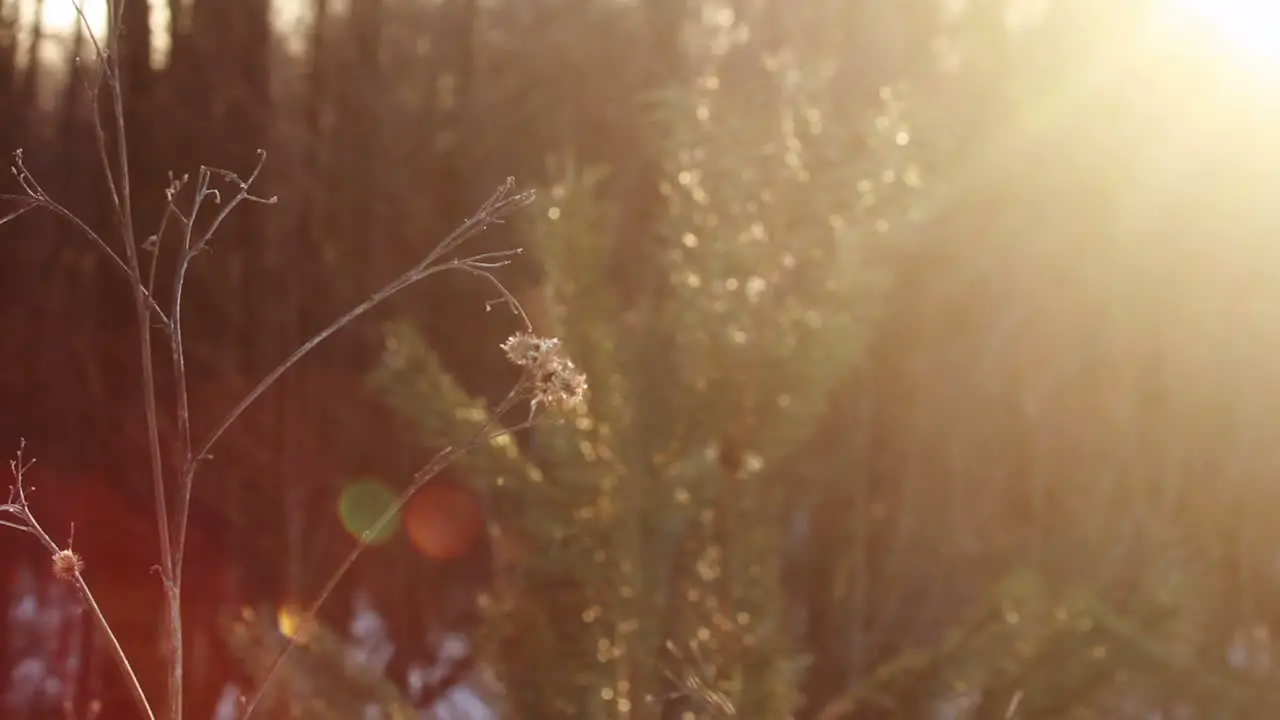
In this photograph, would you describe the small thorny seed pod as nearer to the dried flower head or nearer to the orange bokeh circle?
the dried flower head

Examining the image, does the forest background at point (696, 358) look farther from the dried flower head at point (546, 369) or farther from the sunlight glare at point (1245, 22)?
the dried flower head at point (546, 369)

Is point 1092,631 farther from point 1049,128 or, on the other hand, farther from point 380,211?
point 380,211

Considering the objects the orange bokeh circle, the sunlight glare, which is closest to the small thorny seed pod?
the orange bokeh circle

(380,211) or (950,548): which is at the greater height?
(380,211)

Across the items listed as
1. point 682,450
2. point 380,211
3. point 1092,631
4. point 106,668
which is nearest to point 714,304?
point 682,450

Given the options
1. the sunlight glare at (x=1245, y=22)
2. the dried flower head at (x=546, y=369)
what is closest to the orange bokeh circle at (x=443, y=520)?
the dried flower head at (x=546, y=369)

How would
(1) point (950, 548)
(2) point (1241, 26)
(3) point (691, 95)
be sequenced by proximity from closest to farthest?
(3) point (691, 95) < (2) point (1241, 26) < (1) point (950, 548)
